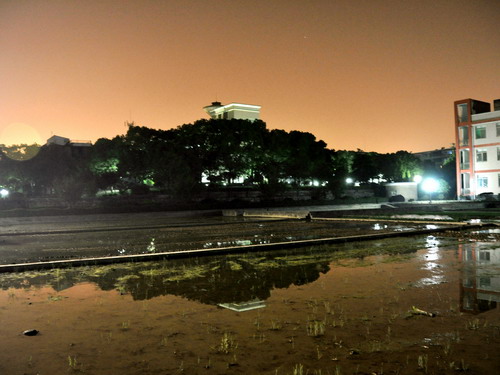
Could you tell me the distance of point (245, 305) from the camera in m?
8.03

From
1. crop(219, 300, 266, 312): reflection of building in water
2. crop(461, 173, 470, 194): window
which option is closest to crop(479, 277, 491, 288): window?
crop(219, 300, 266, 312): reflection of building in water

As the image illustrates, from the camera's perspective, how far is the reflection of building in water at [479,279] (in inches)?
300

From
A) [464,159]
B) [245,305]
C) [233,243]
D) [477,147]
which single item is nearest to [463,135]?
[477,147]

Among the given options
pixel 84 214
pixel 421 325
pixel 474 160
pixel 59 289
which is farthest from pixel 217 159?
pixel 421 325

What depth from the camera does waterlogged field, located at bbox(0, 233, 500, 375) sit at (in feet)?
17.6

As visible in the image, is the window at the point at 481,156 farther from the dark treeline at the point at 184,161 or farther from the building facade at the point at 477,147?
the dark treeline at the point at 184,161

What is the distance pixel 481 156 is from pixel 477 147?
1239 millimetres

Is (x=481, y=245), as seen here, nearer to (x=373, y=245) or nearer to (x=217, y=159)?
(x=373, y=245)

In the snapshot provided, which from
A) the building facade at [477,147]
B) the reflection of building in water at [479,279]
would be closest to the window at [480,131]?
the building facade at [477,147]

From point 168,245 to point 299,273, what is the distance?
7.97m

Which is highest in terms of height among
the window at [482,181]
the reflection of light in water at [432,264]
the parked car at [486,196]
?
the window at [482,181]

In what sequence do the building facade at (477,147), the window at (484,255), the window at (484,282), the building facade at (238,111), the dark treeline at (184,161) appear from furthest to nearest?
the building facade at (238,111) < the dark treeline at (184,161) < the building facade at (477,147) < the window at (484,255) < the window at (484,282)

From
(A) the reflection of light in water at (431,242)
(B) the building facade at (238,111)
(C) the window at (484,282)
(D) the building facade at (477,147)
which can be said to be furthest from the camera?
(B) the building facade at (238,111)

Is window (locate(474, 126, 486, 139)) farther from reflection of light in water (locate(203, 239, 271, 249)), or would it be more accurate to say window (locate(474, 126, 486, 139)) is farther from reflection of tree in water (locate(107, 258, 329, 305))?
reflection of tree in water (locate(107, 258, 329, 305))
